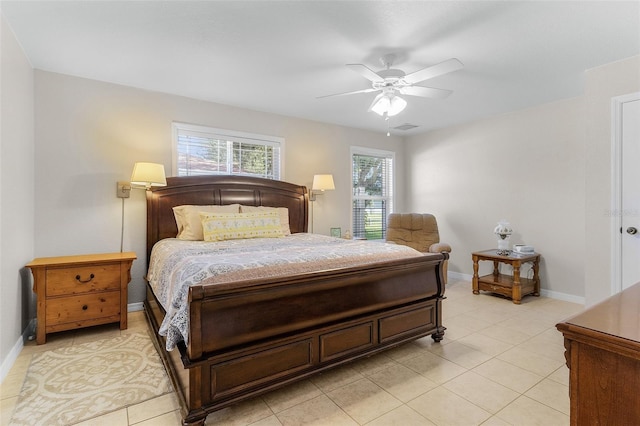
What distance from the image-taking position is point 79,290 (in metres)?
2.82

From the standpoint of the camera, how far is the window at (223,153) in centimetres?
382

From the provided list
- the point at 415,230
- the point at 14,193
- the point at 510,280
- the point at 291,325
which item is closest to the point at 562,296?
the point at 510,280

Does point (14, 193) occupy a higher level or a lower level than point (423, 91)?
lower

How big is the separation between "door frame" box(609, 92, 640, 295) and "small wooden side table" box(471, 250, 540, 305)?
1025 millimetres

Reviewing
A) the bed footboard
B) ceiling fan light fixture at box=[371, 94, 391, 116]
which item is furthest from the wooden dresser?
ceiling fan light fixture at box=[371, 94, 391, 116]

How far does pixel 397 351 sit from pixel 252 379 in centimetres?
129

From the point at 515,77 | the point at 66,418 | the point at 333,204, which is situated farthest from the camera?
the point at 333,204

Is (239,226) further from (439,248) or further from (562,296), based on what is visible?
(562,296)

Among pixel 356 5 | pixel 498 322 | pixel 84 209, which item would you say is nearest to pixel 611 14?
pixel 356 5

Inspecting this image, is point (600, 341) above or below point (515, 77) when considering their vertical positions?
below

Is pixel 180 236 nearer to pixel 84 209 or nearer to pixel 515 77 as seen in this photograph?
pixel 84 209

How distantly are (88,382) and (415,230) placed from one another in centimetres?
424

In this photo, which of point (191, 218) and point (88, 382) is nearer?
point (88, 382)

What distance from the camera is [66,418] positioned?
1.76 m
